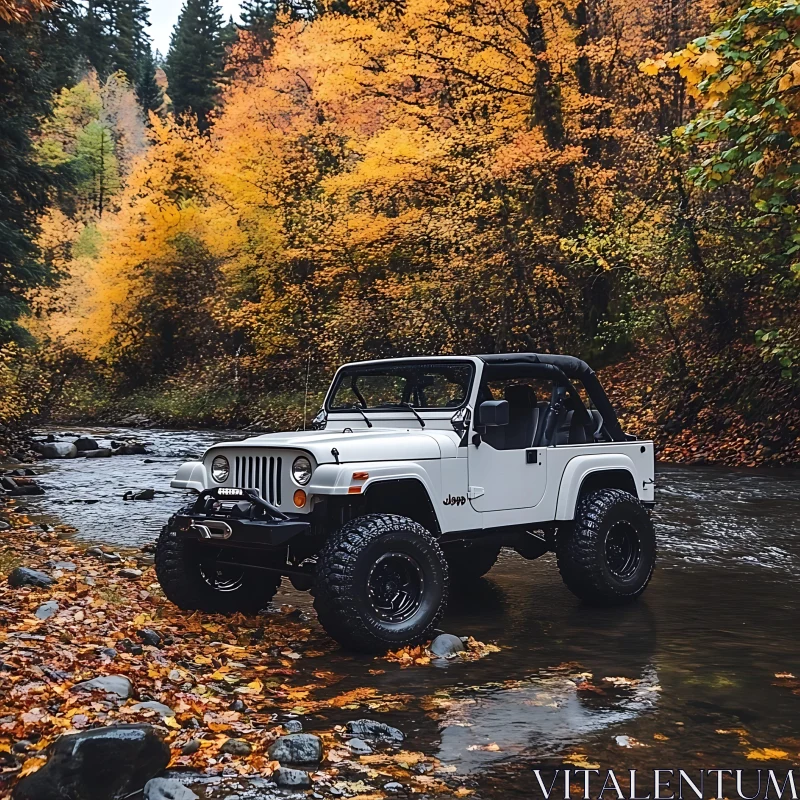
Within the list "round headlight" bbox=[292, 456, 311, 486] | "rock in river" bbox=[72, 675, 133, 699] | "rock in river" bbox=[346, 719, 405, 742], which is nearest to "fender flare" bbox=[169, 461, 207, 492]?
"round headlight" bbox=[292, 456, 311, 486]

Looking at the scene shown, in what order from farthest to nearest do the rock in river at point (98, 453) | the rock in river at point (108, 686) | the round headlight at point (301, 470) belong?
the rock in river at point (98, 453) < the round headlight at point (301, 470) < the rock in river at point (108, 686)

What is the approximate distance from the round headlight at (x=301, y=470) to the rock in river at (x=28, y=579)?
2.83 meters

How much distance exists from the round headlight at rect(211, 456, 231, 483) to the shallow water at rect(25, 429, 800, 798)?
1.55 meters

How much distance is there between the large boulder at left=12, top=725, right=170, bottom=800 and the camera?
4051 millimetres

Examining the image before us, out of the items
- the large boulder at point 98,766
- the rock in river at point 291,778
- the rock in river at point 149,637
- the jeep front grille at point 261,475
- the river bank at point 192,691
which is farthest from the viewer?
the jeep front grille at point 261,475

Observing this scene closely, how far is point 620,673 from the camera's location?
6.08 meters

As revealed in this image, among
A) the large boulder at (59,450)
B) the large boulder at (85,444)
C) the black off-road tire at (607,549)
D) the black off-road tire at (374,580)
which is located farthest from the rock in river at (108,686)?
the large boulder at (85,444)

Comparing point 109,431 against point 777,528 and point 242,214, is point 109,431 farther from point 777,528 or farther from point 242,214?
point 777,528

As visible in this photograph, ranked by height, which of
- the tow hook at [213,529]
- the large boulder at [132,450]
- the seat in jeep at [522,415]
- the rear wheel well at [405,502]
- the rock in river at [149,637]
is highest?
the seat in jeep at [522,415]

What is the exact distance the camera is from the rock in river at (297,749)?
14.9ft

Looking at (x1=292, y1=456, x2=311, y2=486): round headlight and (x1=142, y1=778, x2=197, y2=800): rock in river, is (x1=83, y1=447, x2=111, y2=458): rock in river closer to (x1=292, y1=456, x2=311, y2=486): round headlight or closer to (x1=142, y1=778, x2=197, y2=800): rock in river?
(x1=292, y1=456, x2=311, y2=486): round headlight

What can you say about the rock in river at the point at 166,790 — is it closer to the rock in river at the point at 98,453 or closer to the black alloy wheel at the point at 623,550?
the black alloy wheel at the point at 623,550

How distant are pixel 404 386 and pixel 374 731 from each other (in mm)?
3880

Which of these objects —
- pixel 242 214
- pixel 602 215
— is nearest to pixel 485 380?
pixel 602 215
